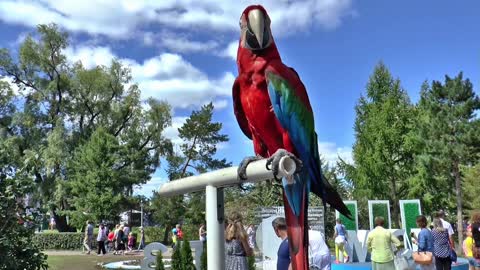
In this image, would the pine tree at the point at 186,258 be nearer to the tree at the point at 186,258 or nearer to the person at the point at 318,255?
the tree at the point at 186,258

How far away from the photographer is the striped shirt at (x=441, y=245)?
765 cm

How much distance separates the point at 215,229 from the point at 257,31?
109 centimetres

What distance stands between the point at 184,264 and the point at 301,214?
5572mm

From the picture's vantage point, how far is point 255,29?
104 inches

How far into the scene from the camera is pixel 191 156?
31.6 metres

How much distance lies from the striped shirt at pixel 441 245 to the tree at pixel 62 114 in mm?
21117

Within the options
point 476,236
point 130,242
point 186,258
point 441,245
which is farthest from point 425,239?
point 130,242

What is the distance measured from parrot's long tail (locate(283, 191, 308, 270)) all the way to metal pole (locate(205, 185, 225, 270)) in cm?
35

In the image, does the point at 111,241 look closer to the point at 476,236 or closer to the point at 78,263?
the point at 78,263

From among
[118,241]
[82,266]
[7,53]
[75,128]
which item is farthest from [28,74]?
[82,266]

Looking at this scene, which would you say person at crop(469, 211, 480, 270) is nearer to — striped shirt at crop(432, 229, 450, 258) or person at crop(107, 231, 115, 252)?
striped shirt at crop(432, 229, 450, 258)

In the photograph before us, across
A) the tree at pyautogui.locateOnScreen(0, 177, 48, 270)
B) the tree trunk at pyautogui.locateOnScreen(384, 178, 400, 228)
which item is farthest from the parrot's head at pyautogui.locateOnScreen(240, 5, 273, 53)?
the tree trunk at pyautogui.locateOnScreen(384, 178, 400, 228)

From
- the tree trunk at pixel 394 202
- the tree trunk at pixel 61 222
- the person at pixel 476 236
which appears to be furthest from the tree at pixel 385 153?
the person at pixel 476 236

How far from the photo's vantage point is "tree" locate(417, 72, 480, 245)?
24234 millimetres
